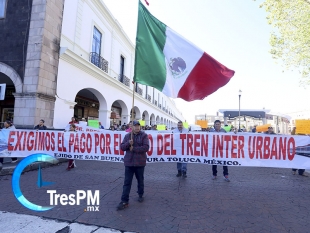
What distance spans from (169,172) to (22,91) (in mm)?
7423

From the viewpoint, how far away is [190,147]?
5.39 m

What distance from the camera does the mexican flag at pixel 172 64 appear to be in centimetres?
414

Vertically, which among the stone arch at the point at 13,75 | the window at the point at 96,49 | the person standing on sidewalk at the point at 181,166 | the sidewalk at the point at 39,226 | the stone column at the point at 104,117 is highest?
the window at the point at 96,49

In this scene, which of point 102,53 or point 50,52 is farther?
point 102,53

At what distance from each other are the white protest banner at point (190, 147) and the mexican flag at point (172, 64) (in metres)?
1.67

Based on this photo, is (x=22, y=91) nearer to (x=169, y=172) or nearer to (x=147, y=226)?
(x=169, y=172)

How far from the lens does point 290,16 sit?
11211 mm

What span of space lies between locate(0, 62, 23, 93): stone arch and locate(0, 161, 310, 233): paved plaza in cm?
453

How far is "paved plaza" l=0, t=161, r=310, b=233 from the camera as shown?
126 inches

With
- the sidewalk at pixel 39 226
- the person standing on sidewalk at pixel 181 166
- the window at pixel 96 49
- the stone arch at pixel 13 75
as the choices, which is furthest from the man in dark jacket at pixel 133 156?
the window at pixel 96 49

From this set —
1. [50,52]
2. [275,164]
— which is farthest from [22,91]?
[275,164]

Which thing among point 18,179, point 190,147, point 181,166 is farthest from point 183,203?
point 18,179

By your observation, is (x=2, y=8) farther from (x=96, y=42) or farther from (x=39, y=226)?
(x=39, y=226)

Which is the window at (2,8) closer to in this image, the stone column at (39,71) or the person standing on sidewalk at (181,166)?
the stone column at (39,71)
